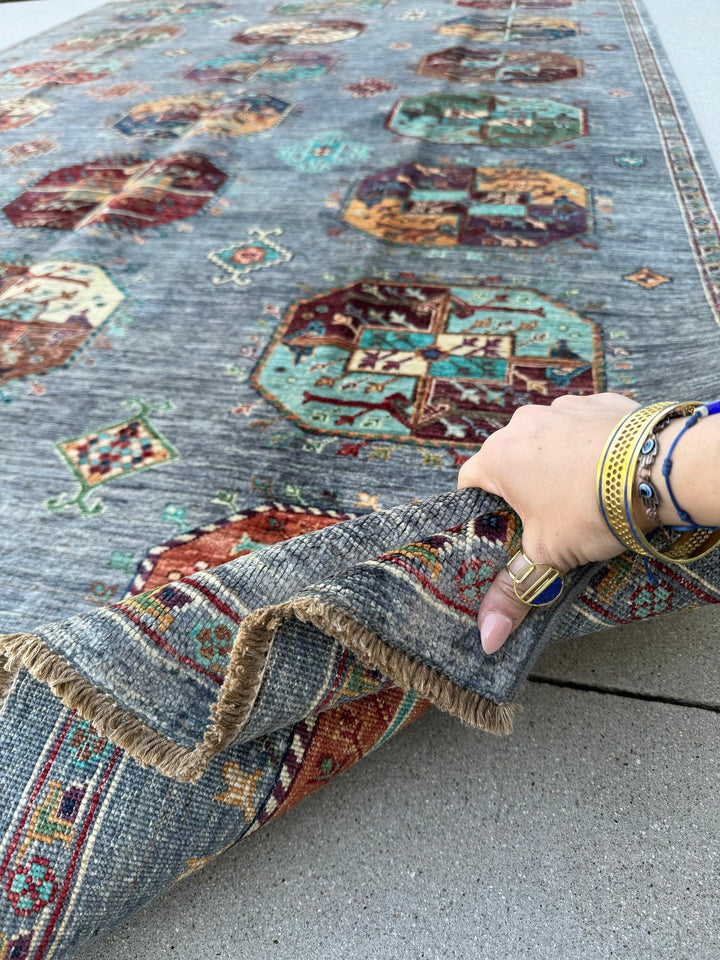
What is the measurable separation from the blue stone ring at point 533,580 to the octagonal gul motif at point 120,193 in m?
1.66

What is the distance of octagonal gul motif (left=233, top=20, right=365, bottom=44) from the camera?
136 inches

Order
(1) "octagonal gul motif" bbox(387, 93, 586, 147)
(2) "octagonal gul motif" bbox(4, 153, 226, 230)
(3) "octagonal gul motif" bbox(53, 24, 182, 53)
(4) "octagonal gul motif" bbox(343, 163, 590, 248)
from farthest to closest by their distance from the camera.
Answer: (3) "octagonal gul motif" bbox(53, 24, 182, 53)
(1) "octagonal gul motif" bbox(387, 93, 586, 147)
(2) "octagonal gul motif" bbox(4, 153, 226, 230)
(4) "octagonal gul motif" bbox(343, 163, 590, 248)

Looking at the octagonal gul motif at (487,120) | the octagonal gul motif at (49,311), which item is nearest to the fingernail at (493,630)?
the octagonal gul motif at (49,311)

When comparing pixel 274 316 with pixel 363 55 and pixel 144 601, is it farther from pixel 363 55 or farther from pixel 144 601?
pixel 363 55

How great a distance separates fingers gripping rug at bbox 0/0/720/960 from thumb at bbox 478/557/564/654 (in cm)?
2

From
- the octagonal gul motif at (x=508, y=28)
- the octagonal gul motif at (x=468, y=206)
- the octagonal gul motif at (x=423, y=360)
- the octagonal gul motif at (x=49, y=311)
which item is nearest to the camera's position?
the octagonal gul motif at (x=423, y=360)

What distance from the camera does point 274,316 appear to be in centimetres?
169

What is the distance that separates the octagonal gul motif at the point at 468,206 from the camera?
1937 mm

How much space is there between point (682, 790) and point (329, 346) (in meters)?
1.11

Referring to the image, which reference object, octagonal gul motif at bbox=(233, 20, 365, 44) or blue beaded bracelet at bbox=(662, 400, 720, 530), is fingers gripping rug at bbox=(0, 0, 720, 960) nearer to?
octagonal gul motif at bbox=(233, 20, 365, 44)

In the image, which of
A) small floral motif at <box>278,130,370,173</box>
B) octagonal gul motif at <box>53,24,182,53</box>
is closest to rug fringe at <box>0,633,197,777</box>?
small floral motif at <box>278,130,370,173</box>

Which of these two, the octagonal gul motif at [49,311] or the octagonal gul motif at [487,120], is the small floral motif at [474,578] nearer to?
the octagonal gul motif at [49,311]

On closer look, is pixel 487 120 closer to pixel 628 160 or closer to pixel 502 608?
pixel 628 160

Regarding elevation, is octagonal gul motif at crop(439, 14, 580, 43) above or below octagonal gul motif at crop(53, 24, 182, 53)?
below
